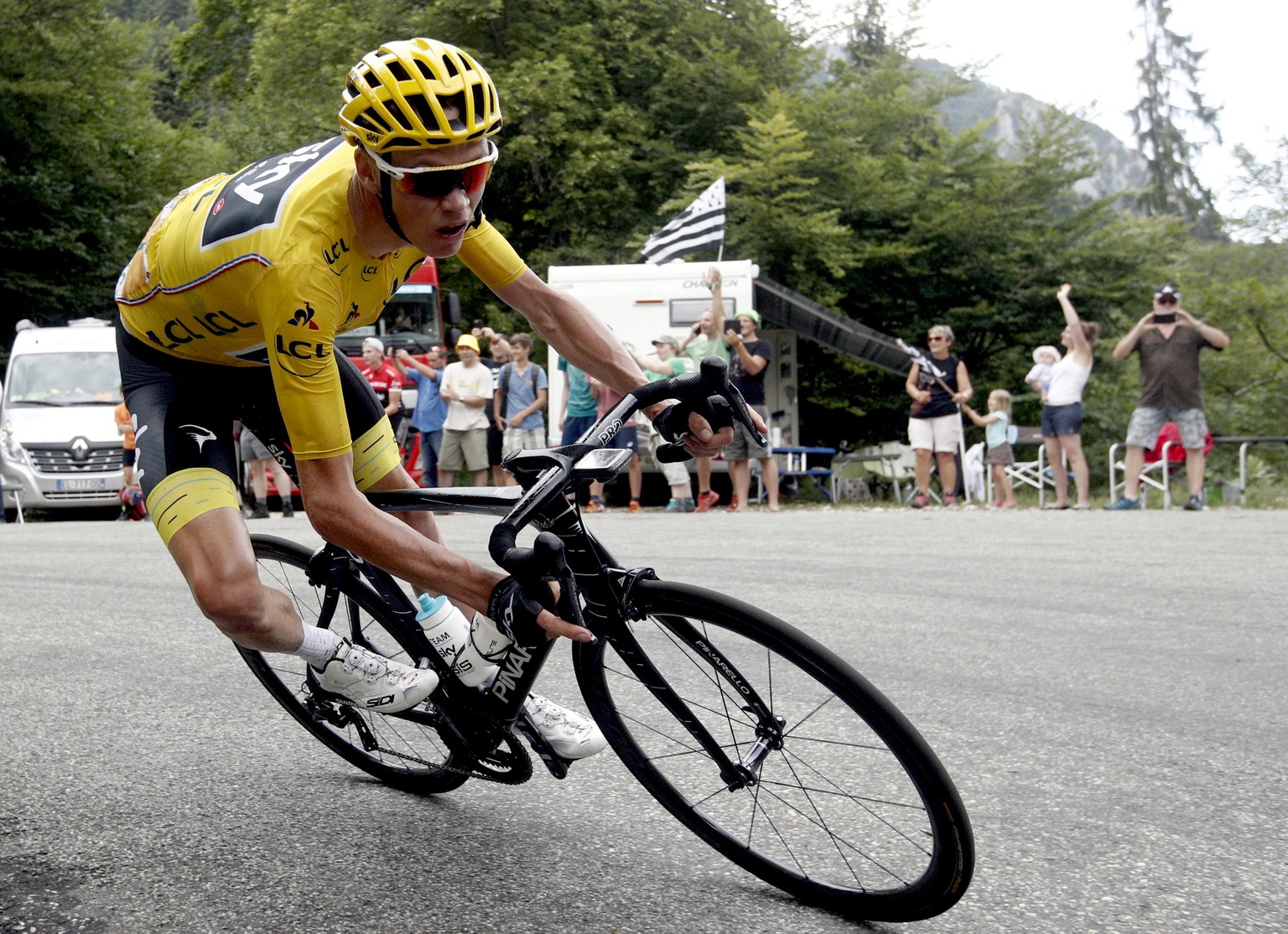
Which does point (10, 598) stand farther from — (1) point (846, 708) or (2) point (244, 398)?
(1) point (846, 708)

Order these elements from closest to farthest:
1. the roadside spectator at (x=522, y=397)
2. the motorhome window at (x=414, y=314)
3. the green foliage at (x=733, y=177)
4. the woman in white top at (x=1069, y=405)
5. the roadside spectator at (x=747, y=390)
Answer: the woman in white top at (x=1069, y=405), the roadside spectator at (x=747, y=390), the roadside spectator at (x=522, y=397), the motorhome window at (x=414, y=314), the green foliage at (x=733, y=177)

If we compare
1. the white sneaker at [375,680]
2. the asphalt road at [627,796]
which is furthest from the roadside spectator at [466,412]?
the white sneaker at [375,680]

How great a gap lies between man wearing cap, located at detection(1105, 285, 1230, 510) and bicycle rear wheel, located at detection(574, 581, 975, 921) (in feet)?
36.2

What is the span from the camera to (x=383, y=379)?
1491 cm

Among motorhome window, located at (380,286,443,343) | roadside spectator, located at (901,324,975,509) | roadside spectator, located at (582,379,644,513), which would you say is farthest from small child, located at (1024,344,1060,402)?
motorhome window, located at (380,286,443,343)

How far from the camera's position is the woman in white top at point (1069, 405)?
13.7 metres

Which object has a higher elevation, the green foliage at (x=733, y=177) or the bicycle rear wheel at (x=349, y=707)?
the green foliage at (x=733, y=177)

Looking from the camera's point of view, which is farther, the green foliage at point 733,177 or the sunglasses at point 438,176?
the green foliage at point 733,177

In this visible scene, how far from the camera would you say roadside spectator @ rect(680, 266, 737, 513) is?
1400cm

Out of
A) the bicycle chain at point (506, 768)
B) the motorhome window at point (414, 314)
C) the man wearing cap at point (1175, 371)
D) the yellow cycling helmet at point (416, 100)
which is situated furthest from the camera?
the motorhome window at point (414, 314)

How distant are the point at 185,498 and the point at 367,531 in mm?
700

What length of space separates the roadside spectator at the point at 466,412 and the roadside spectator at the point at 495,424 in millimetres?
186

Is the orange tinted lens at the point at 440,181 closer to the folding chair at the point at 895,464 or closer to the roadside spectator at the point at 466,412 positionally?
the roadside spectator at the point at 466,412

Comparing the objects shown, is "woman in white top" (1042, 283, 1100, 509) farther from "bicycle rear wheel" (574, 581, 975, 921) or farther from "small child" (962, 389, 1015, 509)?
"bicycle rear wheel" (574, 581, 975, 921)
